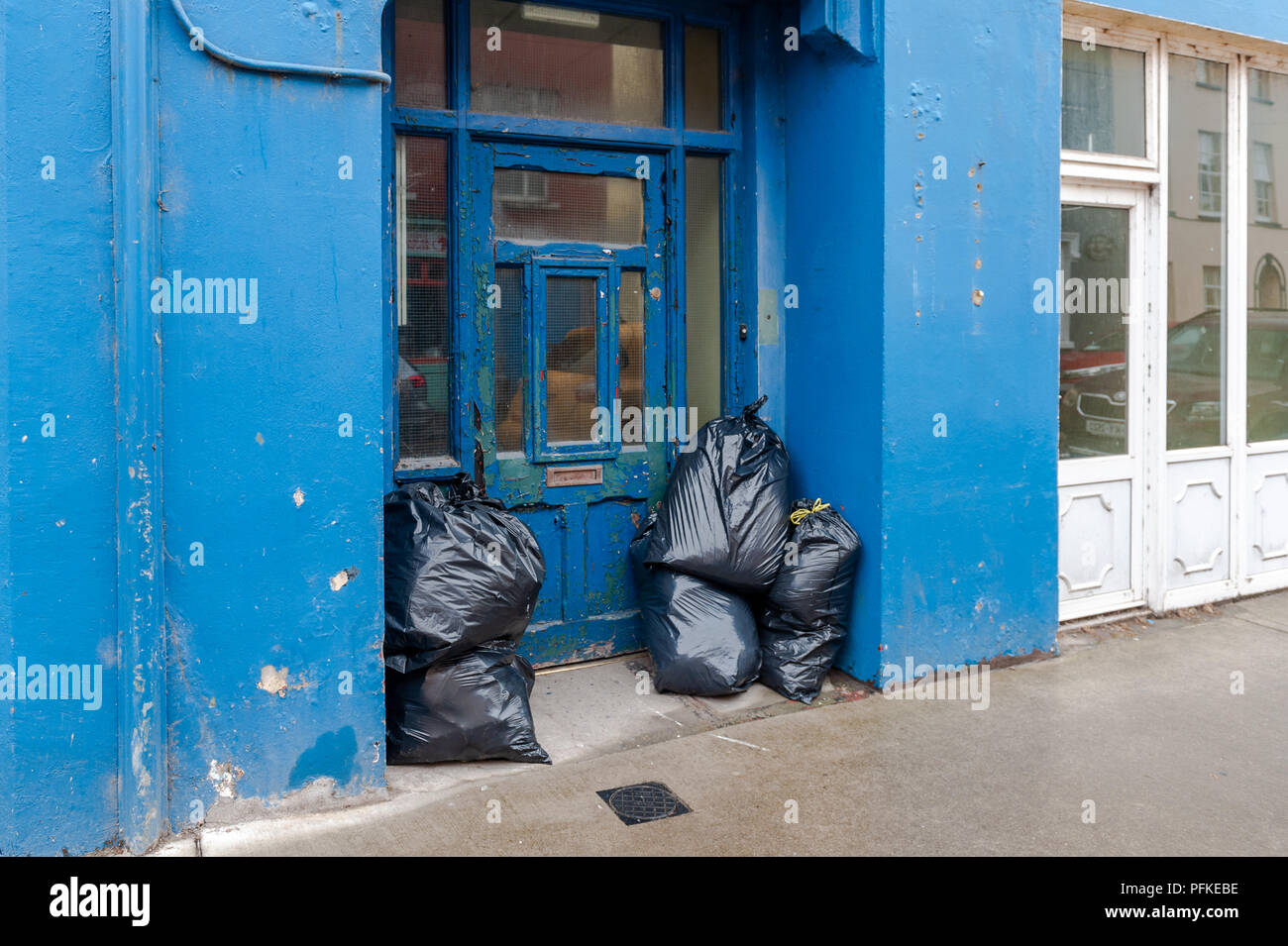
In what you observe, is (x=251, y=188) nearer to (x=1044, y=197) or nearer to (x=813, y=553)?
(x=813, y=553)

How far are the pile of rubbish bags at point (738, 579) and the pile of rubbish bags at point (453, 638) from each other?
854mm

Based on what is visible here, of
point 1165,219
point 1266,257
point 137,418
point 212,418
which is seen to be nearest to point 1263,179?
point 1266,257

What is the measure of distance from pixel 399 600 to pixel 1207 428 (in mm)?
4895

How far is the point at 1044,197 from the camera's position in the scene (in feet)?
16.6

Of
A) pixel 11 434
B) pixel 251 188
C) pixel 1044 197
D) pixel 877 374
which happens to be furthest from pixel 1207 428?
pixel 11 434

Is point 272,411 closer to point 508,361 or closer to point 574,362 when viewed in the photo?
point 508,361

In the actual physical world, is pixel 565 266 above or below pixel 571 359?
above

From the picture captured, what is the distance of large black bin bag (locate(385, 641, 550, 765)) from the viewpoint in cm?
383

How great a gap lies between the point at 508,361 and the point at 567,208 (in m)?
0.76

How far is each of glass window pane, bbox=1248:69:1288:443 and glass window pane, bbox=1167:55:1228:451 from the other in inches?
11.2

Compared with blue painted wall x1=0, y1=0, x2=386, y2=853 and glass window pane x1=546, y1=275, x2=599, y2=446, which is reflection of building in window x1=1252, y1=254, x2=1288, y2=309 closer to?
glass window pane x1=546, y1=275, x2=599, y2=446

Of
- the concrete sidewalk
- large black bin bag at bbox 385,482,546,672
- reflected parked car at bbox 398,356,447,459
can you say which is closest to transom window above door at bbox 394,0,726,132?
reflected parked car at bbox 398,356,447,459

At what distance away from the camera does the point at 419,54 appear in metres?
4.40

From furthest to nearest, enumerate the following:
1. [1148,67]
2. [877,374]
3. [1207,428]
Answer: [1207,428] < [1148,67] < [877,374]
